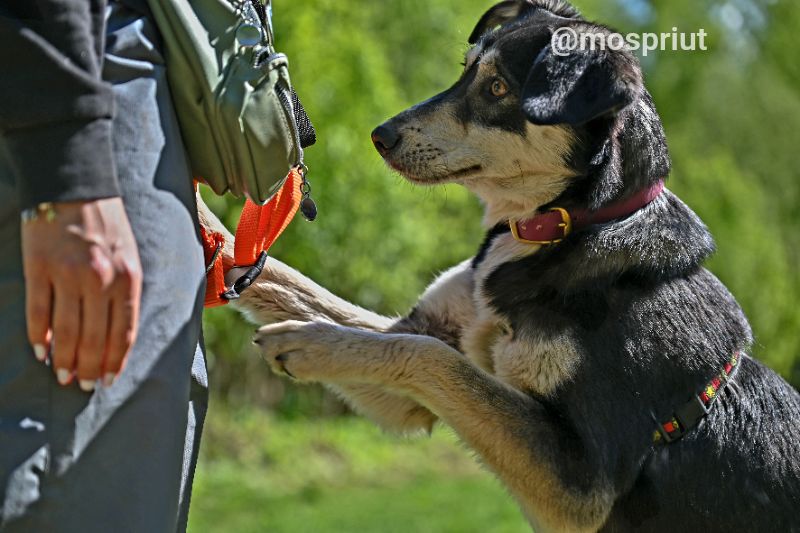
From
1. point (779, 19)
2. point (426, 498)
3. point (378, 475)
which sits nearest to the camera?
point (426, 498)

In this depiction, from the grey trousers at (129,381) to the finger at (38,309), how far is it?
50mm

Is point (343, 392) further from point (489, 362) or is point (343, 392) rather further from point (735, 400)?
point (735, 400)

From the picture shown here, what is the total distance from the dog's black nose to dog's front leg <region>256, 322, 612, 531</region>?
0.74 m

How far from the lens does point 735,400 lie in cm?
306

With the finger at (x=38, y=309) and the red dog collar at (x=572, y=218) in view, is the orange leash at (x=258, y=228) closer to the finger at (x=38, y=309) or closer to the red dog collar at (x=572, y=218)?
the finger at (x=38, y=309)

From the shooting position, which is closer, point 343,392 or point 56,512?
point 56,512

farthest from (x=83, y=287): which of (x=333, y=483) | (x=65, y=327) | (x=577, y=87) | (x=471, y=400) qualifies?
(x=333, y=483)

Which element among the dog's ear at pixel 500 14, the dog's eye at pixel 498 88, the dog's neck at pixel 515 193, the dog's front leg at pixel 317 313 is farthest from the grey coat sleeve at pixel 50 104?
the dog's ear at pixel 500 14

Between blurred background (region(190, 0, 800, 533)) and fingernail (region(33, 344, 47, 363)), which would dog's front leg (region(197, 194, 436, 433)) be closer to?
fingernail (region(33, 344, 47, 363))

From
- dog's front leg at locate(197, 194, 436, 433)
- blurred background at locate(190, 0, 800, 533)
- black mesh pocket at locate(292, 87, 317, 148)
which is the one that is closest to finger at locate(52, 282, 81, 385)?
black mesh pocket at locate(292, 87, 317, 148)

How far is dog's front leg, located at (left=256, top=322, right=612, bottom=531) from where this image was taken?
2980 mm

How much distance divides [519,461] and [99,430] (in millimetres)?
1529

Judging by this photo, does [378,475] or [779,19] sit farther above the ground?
[779,19]

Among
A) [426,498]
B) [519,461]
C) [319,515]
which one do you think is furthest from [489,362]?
[426,498]
